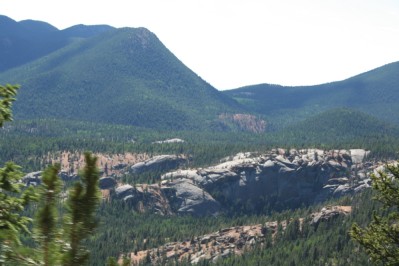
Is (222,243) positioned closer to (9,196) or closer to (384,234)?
(384,234)

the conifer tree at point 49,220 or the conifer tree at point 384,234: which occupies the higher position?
the conifer tree at point 49,220

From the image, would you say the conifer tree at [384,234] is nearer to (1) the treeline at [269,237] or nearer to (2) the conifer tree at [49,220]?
(2) the conifer tree at [49,220]

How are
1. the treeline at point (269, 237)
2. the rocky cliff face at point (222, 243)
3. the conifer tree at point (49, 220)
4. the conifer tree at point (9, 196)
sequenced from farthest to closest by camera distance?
1. the rocky cliff face at point (222, 243)
2. the treeline at point (269, 237)
3. the conifer tree at point (9, 196)
4. the conifer tree at point (49, 220)

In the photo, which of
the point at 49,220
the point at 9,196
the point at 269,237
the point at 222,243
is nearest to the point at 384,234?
the point at 9,196

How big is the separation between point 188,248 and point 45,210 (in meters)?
151

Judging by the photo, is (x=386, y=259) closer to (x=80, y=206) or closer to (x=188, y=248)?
(x=80, y=206)

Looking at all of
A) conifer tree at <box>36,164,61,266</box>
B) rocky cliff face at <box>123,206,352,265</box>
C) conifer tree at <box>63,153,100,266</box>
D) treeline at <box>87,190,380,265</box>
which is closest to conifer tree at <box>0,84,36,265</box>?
conifer tree at <box>36,164,61,266</box>

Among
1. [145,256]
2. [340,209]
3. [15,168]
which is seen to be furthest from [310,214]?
[15,168]

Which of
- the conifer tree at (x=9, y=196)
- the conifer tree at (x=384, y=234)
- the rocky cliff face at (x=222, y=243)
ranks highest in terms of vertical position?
the conifer tree at (x=9, y=196)

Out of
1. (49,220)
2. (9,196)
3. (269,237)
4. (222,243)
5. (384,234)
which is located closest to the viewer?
(49,220)

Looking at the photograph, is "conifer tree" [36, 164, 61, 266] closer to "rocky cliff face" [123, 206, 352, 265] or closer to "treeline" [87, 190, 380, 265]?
"treeline" [87, 190, 380, 265]

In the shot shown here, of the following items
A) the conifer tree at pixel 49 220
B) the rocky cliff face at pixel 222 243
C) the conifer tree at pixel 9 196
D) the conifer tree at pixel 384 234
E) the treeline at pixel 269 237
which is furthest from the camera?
the rocky cliff face at pixel 222 243

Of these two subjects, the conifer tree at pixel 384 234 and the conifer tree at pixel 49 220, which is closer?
the conifer tree at pixel 49 220

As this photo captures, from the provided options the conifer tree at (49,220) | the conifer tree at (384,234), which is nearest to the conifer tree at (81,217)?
the conifer tree at (49,220)
